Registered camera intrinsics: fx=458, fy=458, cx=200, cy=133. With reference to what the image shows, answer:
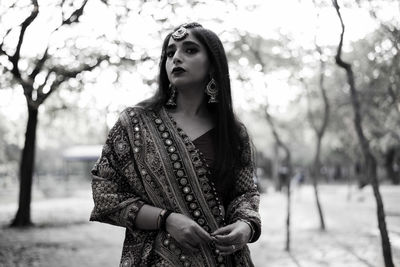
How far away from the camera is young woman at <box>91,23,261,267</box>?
1.70 meters

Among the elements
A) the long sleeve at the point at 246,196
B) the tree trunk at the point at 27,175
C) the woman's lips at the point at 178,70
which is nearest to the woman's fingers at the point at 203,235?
the long sleeve at the point at 246,196

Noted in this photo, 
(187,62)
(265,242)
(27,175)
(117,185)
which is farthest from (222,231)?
(27,175)

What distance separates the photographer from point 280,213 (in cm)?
1683

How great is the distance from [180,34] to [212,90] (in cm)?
28

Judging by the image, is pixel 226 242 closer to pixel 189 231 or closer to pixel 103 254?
pixel 189 231

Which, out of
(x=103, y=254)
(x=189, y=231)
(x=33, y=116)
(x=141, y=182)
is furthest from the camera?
(x=33, y=116)

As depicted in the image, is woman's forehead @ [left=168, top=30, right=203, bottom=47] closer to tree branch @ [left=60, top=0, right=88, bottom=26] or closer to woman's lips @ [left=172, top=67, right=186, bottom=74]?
woman's lips @ [left=172, top=67, right=186, bottom=74]

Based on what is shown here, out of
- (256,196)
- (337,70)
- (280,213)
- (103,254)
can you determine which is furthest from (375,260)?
(337,70)

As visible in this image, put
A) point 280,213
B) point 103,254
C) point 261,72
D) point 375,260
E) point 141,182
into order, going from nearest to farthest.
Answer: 1. point 141,182
2. point 375,260
3. point 103,254
4. point 261,72
5. point 280,213

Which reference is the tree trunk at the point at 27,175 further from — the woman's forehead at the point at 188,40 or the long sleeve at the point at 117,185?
the long sleeve at the point at 117,185

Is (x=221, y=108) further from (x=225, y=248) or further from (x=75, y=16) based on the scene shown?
(x=75, y=16)

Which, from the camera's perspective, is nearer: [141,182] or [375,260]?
[141,182]

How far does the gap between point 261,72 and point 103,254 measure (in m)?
5.52

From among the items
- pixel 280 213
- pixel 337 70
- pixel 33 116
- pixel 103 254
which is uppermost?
pixel 337 70
